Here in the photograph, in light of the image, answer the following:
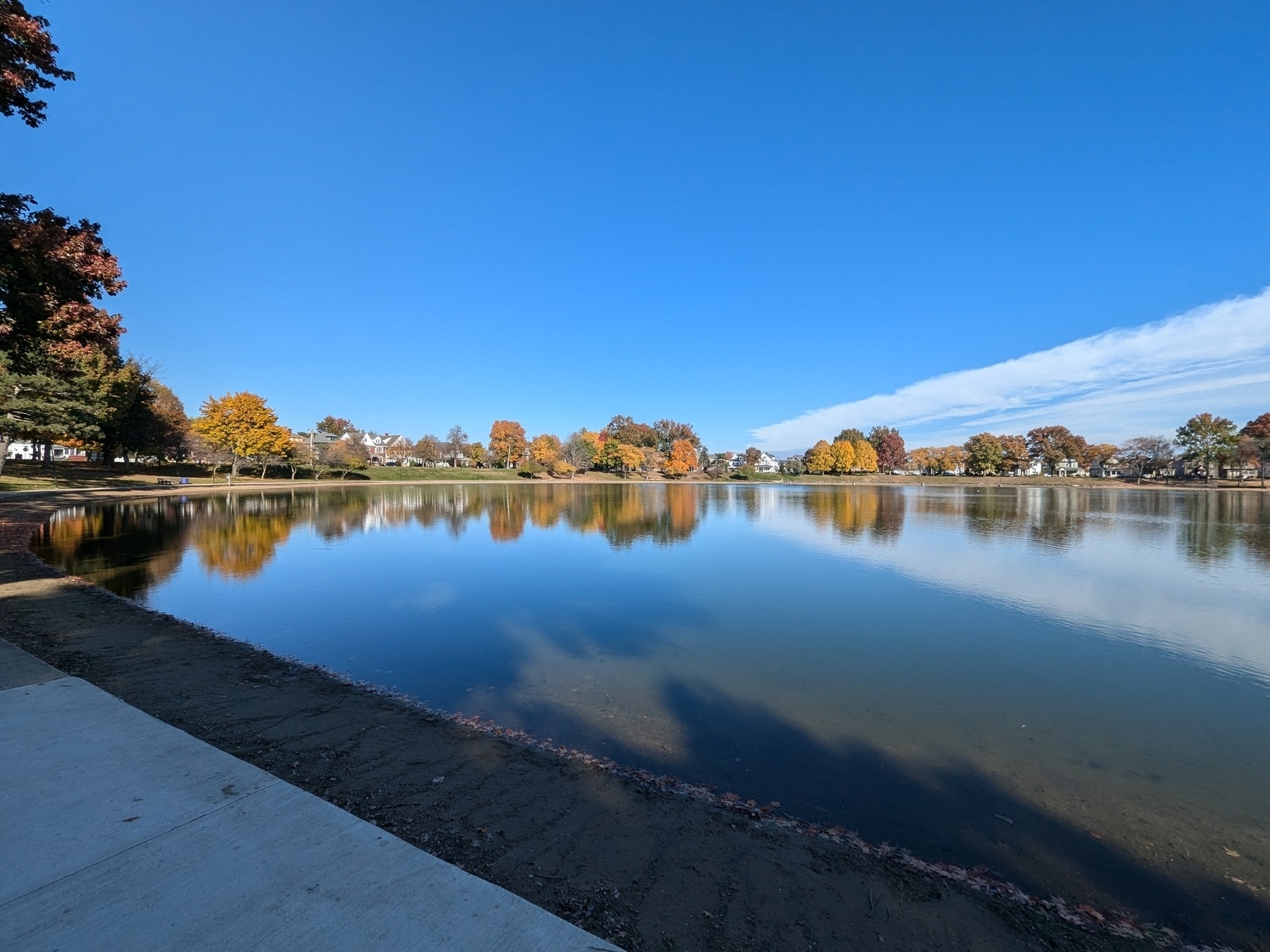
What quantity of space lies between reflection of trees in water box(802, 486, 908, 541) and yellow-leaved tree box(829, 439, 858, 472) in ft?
174

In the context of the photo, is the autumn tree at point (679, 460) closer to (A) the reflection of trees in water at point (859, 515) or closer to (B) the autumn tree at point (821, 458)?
(B) the autumn tree at point (821, 458)

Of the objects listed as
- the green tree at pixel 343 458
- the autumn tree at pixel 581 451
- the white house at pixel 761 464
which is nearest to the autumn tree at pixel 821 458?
the white house at pixel 761 464

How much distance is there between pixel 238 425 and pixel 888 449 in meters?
107

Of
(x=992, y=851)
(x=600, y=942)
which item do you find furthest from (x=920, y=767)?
(x=600, y=942)

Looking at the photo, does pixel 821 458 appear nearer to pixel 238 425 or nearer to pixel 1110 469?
pixel 1110 469

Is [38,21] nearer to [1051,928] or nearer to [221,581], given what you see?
[221,581]

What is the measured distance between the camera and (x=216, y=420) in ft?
169

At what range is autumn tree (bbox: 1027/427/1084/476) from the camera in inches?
3819

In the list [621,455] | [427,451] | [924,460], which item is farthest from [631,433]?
[924,460]

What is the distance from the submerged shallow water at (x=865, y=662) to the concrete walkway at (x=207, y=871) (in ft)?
8.93

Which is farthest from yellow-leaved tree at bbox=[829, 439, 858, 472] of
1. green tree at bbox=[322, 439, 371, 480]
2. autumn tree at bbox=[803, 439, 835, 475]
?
green tree at bbox=[322, 439, 371, 480]

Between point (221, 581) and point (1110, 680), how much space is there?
16.3 metres

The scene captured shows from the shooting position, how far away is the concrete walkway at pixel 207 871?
223 cm

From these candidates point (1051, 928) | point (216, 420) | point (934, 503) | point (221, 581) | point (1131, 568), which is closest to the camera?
point (1051, 928)
